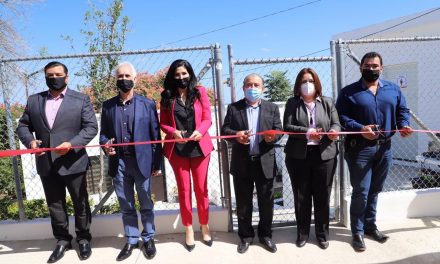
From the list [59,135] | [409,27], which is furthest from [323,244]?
[409,27]

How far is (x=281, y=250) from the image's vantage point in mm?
3670


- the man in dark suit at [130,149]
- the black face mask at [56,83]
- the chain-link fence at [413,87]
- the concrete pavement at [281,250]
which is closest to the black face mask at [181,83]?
the man in dark suit at [130,149]

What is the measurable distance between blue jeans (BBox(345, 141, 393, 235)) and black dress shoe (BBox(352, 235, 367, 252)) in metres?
0.04

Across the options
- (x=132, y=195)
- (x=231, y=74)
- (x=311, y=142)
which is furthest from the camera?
(x=231, y=74)

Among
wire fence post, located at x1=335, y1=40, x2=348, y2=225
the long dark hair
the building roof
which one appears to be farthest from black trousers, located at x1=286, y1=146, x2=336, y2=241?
the building roof

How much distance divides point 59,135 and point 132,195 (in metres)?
0.93

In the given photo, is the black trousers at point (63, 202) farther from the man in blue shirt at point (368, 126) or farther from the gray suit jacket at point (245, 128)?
the man in blue shirt at point (368, 126)

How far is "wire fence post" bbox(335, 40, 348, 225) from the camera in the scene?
157 inches

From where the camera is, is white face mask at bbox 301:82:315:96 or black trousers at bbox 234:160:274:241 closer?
white face mask at bbox 301:82:315:96

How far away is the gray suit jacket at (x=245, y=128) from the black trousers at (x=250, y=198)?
6 cm

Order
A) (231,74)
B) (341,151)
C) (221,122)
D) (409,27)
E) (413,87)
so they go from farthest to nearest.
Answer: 1. (409,27)
2. (413,87)
3. (341,151)
4. (221,122)
5. (231,74)

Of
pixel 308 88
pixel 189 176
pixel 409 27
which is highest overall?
pixel 409 27

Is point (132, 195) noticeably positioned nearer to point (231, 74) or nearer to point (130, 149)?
point (130, 149)

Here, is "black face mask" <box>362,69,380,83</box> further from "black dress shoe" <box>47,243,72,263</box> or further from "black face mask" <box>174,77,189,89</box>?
"black dress shoe" <box>47,243,72,263</box>
